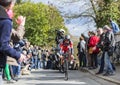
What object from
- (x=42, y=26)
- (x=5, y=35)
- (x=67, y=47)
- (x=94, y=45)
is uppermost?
(x=42, y=26)

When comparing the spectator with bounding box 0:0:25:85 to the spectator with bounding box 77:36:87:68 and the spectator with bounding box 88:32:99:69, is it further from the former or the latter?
the spectator with bounding box 77:36:87:68

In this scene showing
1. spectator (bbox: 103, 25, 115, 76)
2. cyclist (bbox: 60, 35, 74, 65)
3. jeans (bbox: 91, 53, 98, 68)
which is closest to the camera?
spectator (bbox: 103, 25, 115, 76)

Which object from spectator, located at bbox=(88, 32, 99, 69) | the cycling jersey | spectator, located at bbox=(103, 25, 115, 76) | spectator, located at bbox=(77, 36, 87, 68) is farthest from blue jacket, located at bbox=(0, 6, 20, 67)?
spectator, located at bbox=(77, 36, 87, 68)

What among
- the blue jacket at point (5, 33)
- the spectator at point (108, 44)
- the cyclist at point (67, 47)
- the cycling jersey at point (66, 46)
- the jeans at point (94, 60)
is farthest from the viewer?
the jeans at point (94, 60)

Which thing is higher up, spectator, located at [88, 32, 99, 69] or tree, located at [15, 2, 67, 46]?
tree, located at [15, 2, 67, 46]

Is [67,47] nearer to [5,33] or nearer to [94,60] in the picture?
[94,60]

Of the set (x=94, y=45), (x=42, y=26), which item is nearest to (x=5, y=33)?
(x=94, y=45)

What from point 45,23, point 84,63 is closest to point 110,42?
point 84,63

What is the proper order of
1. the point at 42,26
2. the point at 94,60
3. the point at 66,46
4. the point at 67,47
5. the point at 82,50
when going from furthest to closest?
the point at 42,26 < the point at 82,50 < the point at 94,60 < the point at 66,46 < the point at 67,47

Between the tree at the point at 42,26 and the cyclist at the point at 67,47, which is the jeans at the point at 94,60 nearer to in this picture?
the cyclist at the point at 67,47

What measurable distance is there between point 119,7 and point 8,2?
2775 centimetres

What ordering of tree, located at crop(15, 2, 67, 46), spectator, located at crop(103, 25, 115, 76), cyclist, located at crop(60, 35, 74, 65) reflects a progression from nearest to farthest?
1. spectator, located at crop(103, 25, 115, 76)
2. cyclist, located at crop(60, 35, 74, 65)
3. tree, located at crop(15, 2, 67, 46)

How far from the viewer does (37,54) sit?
2886 cm

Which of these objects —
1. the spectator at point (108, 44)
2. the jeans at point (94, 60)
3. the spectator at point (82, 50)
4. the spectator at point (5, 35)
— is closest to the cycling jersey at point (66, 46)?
the spectator at point (108, 44)
